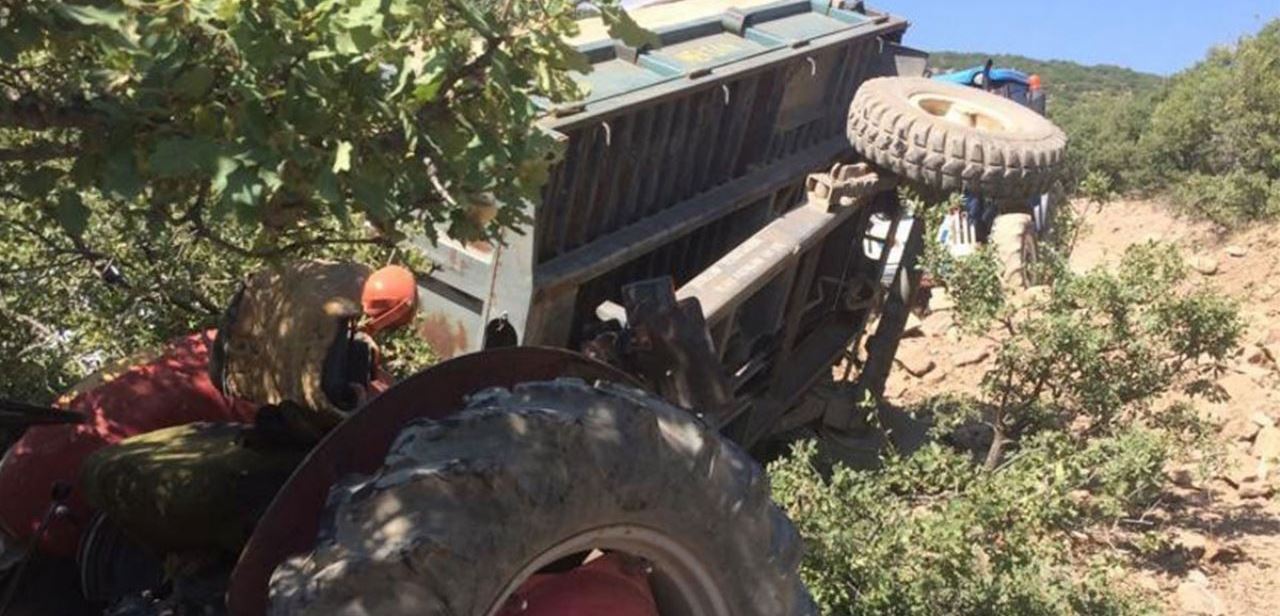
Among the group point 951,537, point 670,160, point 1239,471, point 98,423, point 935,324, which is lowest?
point 935,324

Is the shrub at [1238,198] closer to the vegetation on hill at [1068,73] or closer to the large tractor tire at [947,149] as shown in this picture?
the large tractor tire at [947,149]

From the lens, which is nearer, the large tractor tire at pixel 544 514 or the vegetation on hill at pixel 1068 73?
the large tractor tire at pixel 544 514

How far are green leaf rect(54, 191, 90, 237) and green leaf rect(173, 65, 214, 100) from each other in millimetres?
280

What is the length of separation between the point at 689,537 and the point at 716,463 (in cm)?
15

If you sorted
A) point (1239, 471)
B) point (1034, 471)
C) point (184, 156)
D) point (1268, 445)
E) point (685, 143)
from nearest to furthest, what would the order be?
point (184, 156) < point (1034, 471) < point (685, 143) < point (1239, 471) < point (1268, 445)

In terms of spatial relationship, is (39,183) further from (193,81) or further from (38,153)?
(193,81)

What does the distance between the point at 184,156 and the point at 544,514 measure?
82 centimetres

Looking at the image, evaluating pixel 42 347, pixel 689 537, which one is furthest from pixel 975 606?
pixel 42 347

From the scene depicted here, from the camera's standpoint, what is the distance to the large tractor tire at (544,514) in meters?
2.08

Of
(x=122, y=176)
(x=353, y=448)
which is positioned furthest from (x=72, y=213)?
(x=353, y=448)

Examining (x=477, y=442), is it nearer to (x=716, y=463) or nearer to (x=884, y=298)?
(x=716, y=463)

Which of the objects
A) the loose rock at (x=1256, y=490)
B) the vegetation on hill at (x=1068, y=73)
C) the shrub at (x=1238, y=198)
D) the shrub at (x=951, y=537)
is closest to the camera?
the shrub at (x=951, y=537)

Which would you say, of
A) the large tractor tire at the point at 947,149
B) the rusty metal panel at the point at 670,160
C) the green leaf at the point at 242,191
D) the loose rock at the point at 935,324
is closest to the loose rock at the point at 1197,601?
the large tractor tire at the point at 947,149

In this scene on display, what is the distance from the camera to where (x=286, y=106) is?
2268mm
